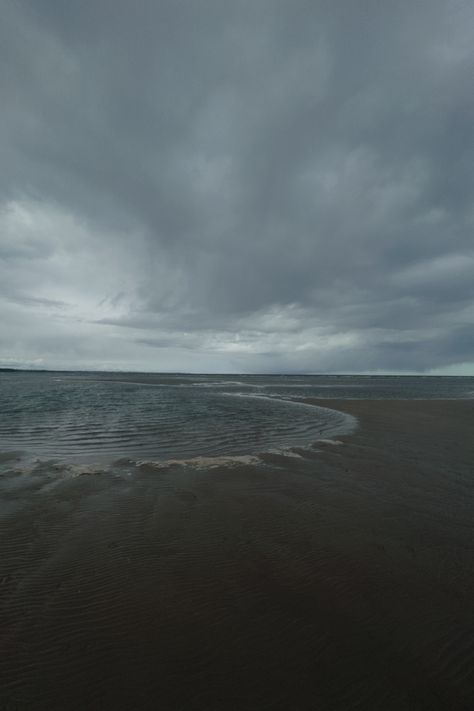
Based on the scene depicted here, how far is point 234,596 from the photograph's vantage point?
500 centimetres

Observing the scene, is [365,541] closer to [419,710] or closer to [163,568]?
[419,710]

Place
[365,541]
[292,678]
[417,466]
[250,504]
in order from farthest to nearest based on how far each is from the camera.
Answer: [417,466] → [250,504] → [365,541] → [292,678]

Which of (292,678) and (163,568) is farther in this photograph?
(163,568)

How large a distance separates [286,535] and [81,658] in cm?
416

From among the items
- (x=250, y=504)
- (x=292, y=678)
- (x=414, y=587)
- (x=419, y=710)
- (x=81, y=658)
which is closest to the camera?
(x=419, y=710)

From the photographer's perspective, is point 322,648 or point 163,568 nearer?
point 322,648

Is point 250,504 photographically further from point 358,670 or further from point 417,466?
point 417,466

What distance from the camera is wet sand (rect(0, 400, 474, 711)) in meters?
3.53

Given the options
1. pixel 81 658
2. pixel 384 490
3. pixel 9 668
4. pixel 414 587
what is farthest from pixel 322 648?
pixel 384 490

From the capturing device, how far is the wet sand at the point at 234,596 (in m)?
3.53

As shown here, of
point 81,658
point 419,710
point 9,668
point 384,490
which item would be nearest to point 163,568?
point 81,658

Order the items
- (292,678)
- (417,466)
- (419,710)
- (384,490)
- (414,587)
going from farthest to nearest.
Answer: (417,466) < (384,490) < (414,587) < (292,678) < (419,710)

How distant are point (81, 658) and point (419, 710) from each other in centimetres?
361

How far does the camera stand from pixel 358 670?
374 centimetres
